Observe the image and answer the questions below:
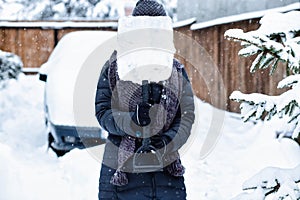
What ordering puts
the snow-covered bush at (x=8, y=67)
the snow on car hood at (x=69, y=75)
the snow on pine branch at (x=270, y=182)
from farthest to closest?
the snow-covered bush at (x=8, y=67) → the snow on car hood at (x=69, y=75) → the snow on pine branch at (x=270, y=182)

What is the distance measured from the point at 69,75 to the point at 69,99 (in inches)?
16.2

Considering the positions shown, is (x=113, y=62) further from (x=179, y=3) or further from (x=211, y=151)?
(x=179, y=3)

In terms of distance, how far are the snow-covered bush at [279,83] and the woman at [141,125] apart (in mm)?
582

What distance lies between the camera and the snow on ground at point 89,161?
18.5 feet

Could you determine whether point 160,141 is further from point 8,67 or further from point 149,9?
point 8,67

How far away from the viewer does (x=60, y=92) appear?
23.2ft

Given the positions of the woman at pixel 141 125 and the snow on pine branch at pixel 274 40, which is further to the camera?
the woman at pixel 141 125

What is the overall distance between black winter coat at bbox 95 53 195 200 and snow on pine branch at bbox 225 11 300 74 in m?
0.66

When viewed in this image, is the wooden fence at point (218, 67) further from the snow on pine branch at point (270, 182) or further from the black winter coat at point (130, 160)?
the snow on pine branch at point (270, 182)

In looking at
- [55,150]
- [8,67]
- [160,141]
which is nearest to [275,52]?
[160,141]

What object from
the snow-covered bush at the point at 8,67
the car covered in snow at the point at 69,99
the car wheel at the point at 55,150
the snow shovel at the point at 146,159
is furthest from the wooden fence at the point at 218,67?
the snow shovel at the point at 146,159

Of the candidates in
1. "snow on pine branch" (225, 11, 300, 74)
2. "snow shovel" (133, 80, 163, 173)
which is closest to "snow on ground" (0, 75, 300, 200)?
"snow shovel" (133, 80, 163, 173)

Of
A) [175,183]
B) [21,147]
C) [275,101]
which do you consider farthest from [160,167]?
[21,147]

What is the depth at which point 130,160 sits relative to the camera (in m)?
2.81
